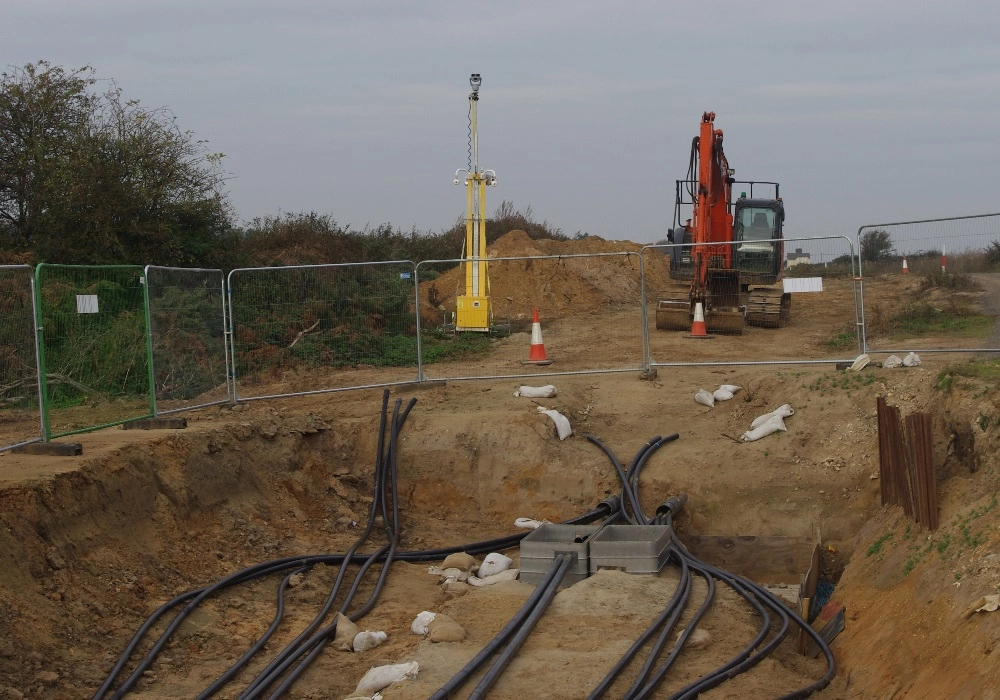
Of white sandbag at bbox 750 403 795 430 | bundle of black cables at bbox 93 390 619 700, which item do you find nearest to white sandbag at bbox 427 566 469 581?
bundle of black cables at bbox 93 390 619 700

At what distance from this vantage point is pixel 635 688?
20.0 feet

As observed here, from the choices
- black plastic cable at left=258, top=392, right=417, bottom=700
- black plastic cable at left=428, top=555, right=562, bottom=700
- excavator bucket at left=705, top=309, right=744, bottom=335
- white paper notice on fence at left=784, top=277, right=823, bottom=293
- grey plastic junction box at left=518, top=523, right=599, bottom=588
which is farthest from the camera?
excavator bucket at left=705, top=309, right=744, bottom=335

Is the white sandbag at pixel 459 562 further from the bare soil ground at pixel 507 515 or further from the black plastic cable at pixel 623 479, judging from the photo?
the black plastic cable at pixel 623 479

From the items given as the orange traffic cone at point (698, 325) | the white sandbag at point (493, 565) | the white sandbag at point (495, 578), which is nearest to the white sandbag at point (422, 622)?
the white sandbag at point (495, 578)

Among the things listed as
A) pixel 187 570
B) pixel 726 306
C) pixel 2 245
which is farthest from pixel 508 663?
pixel 2 245

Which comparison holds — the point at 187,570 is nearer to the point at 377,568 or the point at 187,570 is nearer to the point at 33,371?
the point at 377,568

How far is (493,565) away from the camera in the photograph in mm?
9578

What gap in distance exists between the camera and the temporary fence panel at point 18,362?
9219mm

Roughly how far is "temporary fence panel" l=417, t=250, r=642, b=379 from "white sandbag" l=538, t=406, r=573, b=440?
1775mm

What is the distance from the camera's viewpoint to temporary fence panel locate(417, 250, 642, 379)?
14820 millimetres

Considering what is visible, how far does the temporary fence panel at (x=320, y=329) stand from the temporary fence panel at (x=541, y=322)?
725 mm

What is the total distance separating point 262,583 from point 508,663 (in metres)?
3.23

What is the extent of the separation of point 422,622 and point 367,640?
49cm

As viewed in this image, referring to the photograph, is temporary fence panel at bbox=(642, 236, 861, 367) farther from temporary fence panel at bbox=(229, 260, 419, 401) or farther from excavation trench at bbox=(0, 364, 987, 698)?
temporary fence panel at bbox=(229, 260, 419, 401)
